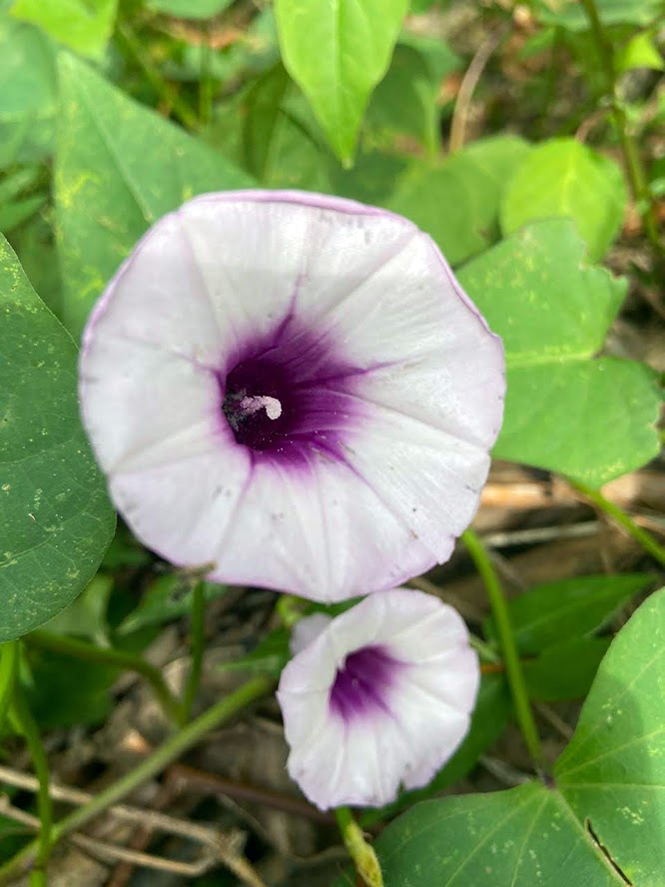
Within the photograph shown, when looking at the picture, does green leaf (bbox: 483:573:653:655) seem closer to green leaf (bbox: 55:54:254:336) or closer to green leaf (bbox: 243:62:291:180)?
green leaf (bbox: 55:54:254:336)

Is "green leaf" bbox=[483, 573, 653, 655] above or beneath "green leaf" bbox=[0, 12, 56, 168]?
beneath

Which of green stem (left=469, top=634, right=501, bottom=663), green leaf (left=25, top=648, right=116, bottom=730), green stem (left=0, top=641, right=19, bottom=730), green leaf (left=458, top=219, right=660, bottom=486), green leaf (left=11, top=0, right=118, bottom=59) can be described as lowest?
green leaf (left=25, top=648, right=116, bottom=730)

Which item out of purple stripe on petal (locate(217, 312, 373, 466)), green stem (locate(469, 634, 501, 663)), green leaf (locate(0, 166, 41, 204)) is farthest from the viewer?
green leaf (locate(0, 166, 41, 204))

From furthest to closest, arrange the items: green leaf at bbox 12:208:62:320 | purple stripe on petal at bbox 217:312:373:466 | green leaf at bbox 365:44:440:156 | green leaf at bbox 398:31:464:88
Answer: green leaf at bbox 398:31:464:88, green leaf at bbox 365:44:440:156, green leaf at bbox 12:208:62:320, purple stripe on petal at bbox 217:312:373:466

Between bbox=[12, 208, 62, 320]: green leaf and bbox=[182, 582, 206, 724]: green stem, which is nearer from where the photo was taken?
bbox=[182, 582, 206, 724]: green stem

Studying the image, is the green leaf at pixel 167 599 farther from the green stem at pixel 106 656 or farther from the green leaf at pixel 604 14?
the green leaf at pixel 604 14

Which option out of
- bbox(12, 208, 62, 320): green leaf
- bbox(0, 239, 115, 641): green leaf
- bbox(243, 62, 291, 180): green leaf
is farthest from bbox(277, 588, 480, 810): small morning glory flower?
bbox(243, 62, 291, 180): green leaf

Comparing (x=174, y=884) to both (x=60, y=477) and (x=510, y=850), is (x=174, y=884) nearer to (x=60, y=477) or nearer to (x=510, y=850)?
(x=510, y=850)
